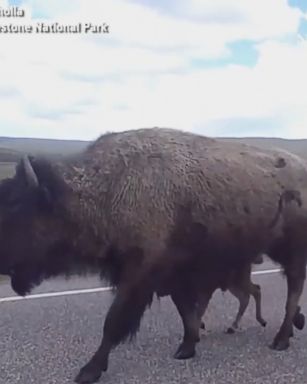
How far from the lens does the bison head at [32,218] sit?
6.28 meters

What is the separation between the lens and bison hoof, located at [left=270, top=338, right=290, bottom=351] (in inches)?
279

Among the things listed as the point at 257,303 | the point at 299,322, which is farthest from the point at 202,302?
the point at 299,322

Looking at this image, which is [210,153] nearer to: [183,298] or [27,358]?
[183,298]

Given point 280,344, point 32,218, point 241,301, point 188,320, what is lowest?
point 280,344

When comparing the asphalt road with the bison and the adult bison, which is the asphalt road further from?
the adult bison

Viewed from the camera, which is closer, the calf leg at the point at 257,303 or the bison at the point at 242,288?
the bison at the point at 242,288

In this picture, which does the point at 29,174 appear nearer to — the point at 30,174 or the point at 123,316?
the point at 30,174

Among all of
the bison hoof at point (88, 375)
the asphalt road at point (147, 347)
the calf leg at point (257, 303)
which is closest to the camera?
the bison hoof at point (88, 375)

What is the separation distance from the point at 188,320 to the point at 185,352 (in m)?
0.32

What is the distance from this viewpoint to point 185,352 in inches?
269

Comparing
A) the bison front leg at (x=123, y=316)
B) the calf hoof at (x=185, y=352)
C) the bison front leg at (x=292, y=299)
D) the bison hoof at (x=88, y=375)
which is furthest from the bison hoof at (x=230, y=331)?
the bison hoof at (x=88, y=375)

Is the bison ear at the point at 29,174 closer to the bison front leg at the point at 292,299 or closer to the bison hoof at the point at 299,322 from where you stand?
the bison front leg at the point at 292,299

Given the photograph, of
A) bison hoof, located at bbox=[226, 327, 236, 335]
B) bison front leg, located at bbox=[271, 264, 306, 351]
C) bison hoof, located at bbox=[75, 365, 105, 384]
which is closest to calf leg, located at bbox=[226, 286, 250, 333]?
bison hoof, located at bbox=[226, 327, 236, 335]

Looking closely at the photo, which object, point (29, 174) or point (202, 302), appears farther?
point (202, 302)
